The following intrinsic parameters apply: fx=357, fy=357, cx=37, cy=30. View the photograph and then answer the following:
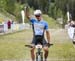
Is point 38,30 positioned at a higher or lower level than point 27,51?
higher

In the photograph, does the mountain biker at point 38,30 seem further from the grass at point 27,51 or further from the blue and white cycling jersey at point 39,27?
the grass at point 27,51

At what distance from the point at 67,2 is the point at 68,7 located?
3.68 meters

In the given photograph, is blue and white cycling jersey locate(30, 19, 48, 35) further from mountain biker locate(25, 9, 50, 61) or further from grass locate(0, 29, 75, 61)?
grass locate(0, 29, 75, 61)

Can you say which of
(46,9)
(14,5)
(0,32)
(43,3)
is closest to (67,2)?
(14,5)

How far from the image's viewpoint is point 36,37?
10766 millimetres

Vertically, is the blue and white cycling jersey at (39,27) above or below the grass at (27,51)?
above

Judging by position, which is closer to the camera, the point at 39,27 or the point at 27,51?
the point at 39,27

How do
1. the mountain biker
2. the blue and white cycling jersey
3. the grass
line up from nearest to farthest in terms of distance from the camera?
the mountain biker, the blue and white cycling jersey, the grass

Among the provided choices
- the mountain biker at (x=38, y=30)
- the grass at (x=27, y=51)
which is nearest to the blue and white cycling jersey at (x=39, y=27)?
the mountain biker at (x=38, y=30)

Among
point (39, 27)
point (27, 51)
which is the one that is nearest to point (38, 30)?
point (39, 27)

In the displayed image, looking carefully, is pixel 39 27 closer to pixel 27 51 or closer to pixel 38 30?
pixel 38 30

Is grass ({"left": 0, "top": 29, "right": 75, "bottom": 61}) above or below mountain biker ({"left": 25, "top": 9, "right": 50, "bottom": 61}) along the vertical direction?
below

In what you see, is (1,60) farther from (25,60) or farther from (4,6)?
(4,6)

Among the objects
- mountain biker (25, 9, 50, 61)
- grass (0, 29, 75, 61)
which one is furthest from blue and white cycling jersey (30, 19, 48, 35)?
grass (0, 29, 75, 61)
